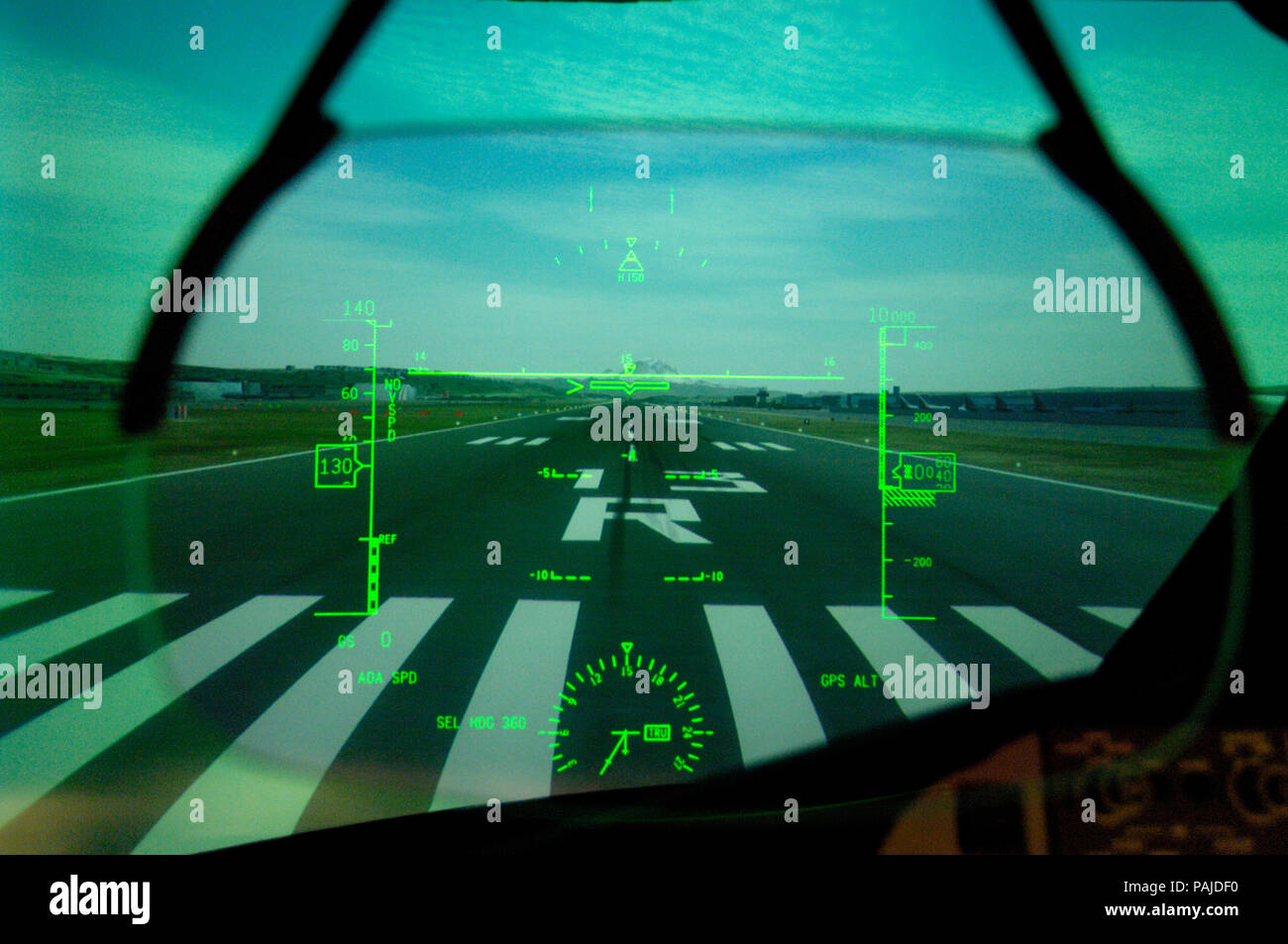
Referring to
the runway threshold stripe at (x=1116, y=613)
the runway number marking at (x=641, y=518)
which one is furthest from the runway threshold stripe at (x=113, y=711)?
the runway threshold stripe at (x=1116, y=613)

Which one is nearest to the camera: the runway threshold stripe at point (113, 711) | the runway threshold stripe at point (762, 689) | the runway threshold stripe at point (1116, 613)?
the runway threshold stripe at point (113, 711)

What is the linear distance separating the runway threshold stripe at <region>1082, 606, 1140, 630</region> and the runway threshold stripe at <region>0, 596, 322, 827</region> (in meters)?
4.94

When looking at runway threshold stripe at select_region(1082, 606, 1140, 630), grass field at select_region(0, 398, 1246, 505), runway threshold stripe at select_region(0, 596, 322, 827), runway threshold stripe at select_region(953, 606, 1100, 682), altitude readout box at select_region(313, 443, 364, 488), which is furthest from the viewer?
altitude readout box at select_region(313, 443, 364, 488)

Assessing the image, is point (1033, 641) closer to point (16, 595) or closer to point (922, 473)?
point (16, 595)

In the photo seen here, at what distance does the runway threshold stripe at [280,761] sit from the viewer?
2.83 metres

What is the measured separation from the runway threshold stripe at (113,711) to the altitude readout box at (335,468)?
890cm

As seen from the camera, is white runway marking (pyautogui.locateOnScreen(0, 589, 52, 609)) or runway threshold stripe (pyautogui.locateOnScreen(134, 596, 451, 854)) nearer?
runway threshold stripe (pyautogui.locateOnScreen(134, 596, 451, 854))

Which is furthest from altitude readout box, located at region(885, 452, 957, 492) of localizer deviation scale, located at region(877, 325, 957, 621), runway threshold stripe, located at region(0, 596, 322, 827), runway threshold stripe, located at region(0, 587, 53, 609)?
runway threshold stripe, located at region(0, 587, 53, 609)

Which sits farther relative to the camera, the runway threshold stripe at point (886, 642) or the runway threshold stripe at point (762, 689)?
the runway threshold stripe at point (886, 642)

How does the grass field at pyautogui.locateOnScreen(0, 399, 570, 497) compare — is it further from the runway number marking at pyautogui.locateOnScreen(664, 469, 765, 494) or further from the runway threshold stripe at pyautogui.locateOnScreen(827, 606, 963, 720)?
the runway threshold stripe at pyautogui.locateOnScreen(827, 606, 963, 720)

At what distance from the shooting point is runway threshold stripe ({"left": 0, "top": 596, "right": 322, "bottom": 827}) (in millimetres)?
3289

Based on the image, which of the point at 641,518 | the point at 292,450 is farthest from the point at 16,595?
the point at 292,450

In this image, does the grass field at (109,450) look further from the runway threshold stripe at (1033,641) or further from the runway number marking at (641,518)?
the runway threshold stripe at (1033,641)
